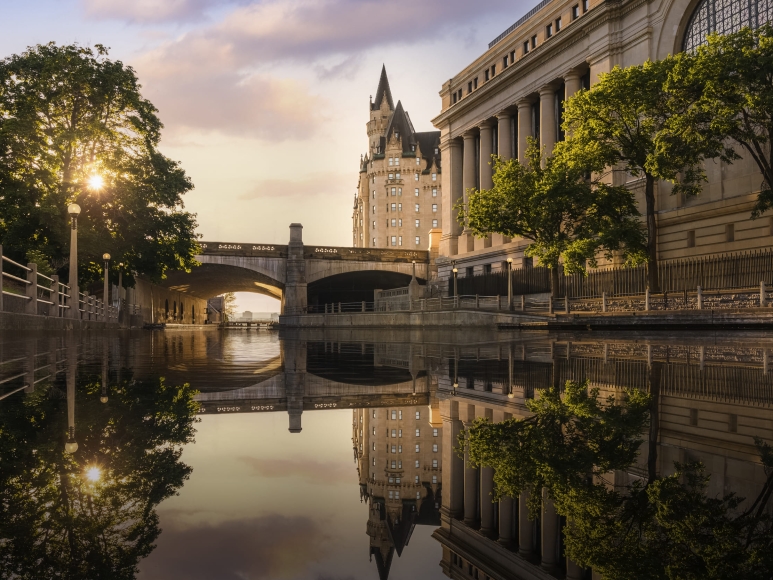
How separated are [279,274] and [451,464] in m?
63.7

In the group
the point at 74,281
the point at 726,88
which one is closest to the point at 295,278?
the point at 74,281

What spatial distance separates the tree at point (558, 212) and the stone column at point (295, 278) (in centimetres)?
2998

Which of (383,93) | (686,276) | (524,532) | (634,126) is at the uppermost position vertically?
(383,93)

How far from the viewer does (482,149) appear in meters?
61.3

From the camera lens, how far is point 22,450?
2.82m

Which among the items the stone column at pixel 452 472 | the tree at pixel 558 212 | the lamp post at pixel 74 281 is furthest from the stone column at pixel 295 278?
the stone column at pixel 452 472

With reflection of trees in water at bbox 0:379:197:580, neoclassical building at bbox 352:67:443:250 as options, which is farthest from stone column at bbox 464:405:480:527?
neoclassical building at bbox 352:67:443:250

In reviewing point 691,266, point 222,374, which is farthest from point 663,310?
point 222,374

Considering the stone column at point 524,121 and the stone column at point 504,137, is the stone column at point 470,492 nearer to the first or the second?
the stone column at point 524,121

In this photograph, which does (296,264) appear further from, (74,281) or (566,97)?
(74,281)

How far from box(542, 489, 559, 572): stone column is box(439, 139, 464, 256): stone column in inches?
2497

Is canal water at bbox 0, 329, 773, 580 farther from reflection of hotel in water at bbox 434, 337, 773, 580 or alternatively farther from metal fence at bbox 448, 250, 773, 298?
metal fence at bbox 448, 250, 773, 298

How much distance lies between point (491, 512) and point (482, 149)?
61.0 meters

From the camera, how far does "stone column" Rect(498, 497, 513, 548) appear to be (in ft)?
7.24
